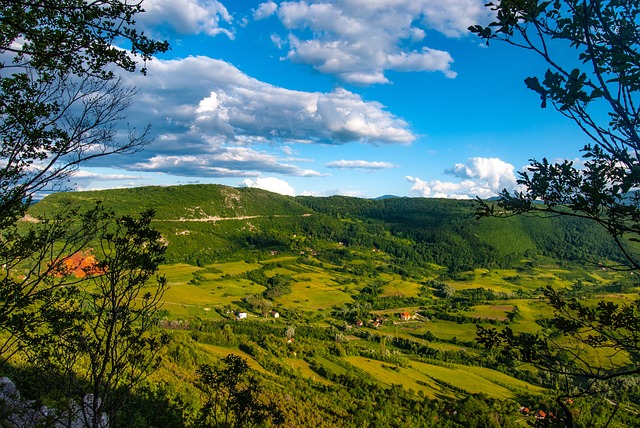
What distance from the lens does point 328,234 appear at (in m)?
184

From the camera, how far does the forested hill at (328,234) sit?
495ft

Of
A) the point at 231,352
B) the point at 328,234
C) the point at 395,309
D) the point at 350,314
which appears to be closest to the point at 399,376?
the point at 231,352

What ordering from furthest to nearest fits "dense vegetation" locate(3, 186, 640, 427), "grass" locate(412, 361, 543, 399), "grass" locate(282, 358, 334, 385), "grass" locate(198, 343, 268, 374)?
"grass" locate(282, 358, 334, 385) → "grass" locate(412, 361, 543, 399) → "grass" locate(198, 343, 268, 374) → "dense vegetation" locate(3, 186, 640, 427)

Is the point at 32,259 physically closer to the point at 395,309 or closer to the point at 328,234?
the point at 395,309

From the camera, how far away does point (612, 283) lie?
402 ft

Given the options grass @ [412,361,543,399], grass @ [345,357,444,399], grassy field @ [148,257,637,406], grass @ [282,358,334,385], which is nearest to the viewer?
grass @ [345,357,444,399]

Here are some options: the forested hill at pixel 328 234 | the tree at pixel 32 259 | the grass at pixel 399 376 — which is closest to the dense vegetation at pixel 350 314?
the grass at pixel 399 376

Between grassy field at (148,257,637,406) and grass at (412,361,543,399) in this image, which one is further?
grassy field at (148,257,637,406)

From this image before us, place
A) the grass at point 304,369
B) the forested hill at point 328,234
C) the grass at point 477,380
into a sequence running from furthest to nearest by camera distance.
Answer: the forested hill at point 328,234
the grass at point 304,369
the grass at point 477,380

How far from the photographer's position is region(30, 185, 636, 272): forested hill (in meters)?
151

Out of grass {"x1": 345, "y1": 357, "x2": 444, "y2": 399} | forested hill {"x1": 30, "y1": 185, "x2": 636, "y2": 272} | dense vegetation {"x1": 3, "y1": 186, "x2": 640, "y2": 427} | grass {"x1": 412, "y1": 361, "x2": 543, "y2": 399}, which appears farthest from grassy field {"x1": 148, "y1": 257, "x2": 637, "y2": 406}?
forested hill {"x1": 30, "y1": 185, "x2": 636, "y2": 272}

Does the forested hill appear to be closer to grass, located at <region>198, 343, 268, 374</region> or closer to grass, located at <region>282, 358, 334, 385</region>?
grass, located at <region>198, 343, 268, 374</region>

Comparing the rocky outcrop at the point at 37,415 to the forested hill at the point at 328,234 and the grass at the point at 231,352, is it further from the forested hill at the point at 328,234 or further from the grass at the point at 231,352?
the forested hill at the point at 328,234

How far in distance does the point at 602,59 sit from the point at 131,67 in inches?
304
